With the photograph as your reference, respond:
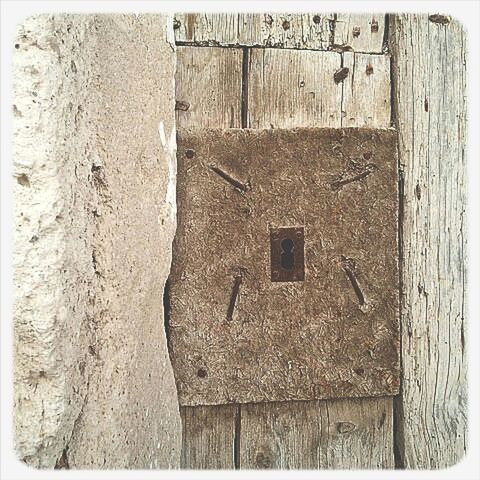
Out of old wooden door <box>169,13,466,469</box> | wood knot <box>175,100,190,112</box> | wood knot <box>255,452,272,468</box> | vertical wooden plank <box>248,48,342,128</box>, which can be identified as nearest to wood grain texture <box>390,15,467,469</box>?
old wooden door <box>169,13,466,469</box>

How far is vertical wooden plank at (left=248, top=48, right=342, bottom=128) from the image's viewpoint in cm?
121

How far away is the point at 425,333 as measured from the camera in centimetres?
126

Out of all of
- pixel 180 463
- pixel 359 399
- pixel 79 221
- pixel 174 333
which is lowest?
pixel 180 463

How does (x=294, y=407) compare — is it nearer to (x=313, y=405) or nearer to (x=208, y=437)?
(x=313, y=405)

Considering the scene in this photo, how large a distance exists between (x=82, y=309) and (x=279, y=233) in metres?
0.46

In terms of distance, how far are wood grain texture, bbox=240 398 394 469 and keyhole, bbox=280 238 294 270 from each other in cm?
25

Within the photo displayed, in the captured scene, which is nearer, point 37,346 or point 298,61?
point 37,346

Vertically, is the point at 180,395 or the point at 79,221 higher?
the point at 79,221

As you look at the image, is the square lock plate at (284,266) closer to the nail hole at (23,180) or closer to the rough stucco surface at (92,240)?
the rough stucco surface at (92,240)

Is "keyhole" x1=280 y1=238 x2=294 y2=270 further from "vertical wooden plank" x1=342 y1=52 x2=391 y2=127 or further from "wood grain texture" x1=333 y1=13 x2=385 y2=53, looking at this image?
"wood grain texture" x1=333 y1=13 x2=385 y2=53

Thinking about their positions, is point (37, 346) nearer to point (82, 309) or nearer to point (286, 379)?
point (82, 309)

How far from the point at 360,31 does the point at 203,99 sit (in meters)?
0.31

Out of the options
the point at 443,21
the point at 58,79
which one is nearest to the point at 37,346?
the point at 58,79

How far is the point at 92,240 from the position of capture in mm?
867
